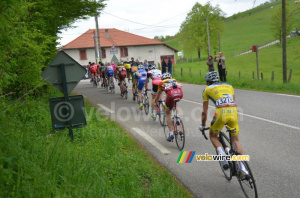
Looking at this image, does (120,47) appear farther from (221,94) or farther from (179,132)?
(221,94)

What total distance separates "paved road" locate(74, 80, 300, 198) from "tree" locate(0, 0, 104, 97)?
3176 millimetres

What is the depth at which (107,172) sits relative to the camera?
18.4 feet

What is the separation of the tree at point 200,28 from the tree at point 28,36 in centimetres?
6156

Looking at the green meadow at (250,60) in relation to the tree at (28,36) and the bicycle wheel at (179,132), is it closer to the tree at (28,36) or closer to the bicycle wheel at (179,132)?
the bicycle wheel at (179,132)

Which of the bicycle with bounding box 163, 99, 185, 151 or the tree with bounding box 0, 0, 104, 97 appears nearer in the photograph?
the tree with bounding box 0, 0, 104, 97

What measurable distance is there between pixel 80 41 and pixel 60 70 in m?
60.1

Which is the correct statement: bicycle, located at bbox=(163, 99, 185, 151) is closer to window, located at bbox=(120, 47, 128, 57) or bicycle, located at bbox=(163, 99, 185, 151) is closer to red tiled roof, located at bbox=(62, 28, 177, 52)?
red tiled roof, located at bbox=(62, 28, 177, 52)

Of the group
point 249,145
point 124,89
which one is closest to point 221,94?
point 249,145

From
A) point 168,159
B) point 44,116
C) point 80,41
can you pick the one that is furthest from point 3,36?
point 80,41

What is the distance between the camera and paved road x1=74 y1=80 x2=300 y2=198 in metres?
5.46

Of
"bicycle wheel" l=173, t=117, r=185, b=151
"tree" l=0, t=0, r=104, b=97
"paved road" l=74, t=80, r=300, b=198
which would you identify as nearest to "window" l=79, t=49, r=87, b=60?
"tree" l=0, t=0, r=104, b=97

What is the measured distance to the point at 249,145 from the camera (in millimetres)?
7598

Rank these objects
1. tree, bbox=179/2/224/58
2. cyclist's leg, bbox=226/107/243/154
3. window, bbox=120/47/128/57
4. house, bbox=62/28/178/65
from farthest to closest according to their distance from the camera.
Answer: tree, bbox=179/2/224/58, window, bbox=120/47/128/57, house, bbox=62/28/178/65, cyclist's leg, bbox=226/107/243/154

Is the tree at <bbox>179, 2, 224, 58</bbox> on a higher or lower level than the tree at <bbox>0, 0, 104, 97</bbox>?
higher
